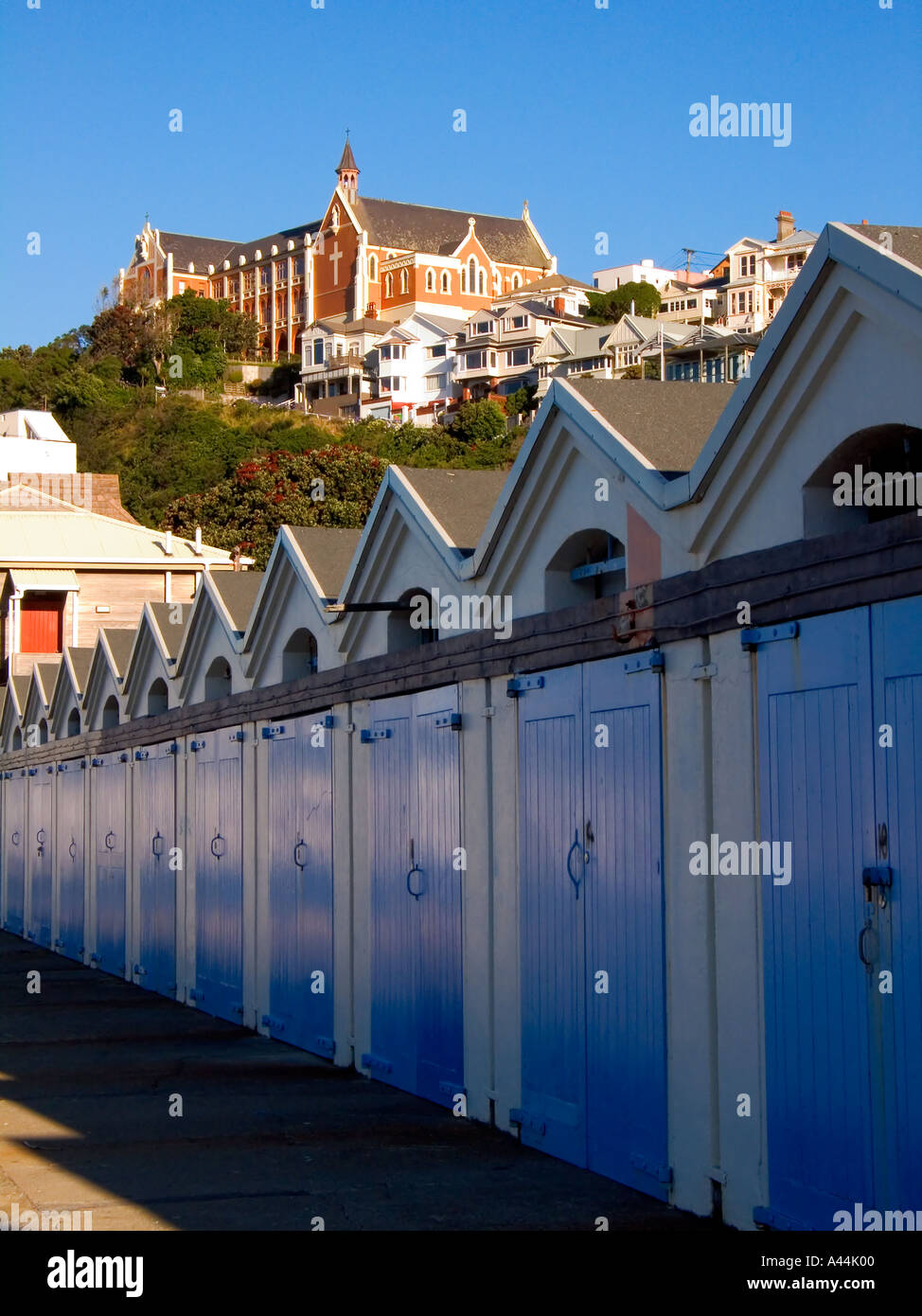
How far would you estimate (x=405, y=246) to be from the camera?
155375mm

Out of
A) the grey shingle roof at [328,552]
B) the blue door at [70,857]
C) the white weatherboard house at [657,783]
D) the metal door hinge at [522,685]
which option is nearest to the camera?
the white weatherboard house at [657,783]

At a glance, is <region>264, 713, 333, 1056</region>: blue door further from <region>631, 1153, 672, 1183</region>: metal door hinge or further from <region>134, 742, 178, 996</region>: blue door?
Result: <region>631, 1153, 672, 1183</region>: metal door hinge

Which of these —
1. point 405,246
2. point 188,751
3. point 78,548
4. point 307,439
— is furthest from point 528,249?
point 188,751

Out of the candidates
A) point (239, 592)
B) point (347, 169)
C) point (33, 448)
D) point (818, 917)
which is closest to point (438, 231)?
point (347, 169)

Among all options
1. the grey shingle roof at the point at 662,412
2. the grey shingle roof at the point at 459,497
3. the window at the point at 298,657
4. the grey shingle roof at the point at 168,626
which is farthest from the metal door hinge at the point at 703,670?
the grey shingle roof at the point at 168,626

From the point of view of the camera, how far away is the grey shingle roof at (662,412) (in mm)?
8727

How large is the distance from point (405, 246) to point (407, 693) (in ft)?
486

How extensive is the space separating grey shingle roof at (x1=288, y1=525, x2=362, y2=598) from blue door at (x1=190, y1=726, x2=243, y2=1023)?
2206mm

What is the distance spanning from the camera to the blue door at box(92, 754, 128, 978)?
20938 mm

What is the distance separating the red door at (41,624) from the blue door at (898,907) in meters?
36.1

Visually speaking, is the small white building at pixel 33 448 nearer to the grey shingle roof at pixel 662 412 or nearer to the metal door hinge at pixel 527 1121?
the metal door hinge at pixel 527 1121

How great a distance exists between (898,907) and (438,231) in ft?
522

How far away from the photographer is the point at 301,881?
46.6 feet

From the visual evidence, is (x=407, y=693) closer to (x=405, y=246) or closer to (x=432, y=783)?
(x=432, y=783)
